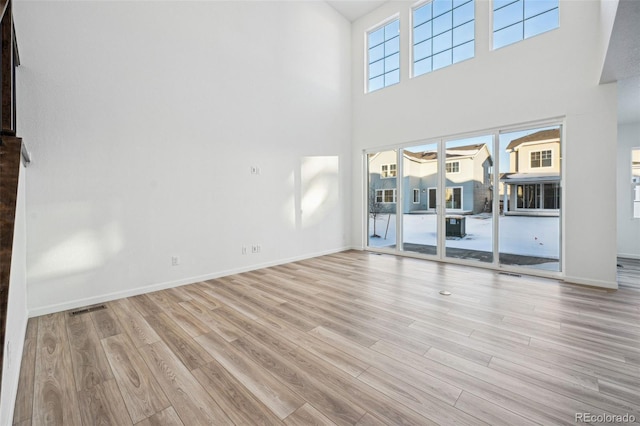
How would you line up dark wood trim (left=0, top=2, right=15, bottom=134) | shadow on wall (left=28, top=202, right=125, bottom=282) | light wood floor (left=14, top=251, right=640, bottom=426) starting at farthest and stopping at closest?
1. shadow on wall (left=28, top=202, right=125, bottom=282)
2. dark wood trim (left=0, top=2, right=15, bottom=134)
3. light wood floor (left=14, top=251, right=640, bottom=426)

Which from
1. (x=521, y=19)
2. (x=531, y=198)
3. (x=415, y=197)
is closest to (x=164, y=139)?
(x=415, y=197)

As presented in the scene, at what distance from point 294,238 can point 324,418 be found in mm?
4061

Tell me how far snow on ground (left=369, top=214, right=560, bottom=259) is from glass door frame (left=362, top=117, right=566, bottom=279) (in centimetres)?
9

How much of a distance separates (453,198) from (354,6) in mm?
4665

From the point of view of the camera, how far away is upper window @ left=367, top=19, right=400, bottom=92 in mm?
5990

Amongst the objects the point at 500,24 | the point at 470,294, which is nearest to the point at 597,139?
the point at 500,24

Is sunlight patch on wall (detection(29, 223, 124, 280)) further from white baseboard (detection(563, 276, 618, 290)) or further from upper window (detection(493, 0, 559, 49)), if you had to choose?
upper window (detection(493, 0, 559, 49))

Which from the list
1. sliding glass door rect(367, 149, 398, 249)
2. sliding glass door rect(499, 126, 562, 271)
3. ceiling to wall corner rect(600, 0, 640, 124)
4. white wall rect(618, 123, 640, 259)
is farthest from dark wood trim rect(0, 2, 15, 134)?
white wall rect(618, 123, 640, 259)

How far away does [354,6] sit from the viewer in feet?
20.2

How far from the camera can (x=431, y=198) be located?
5559mm

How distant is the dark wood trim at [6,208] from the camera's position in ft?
3.47

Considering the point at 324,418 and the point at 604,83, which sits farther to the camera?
the point at 604,83

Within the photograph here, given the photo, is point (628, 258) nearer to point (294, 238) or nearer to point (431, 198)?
point (431, 198)

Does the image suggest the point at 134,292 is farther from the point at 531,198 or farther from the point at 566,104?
the point at 566,104
